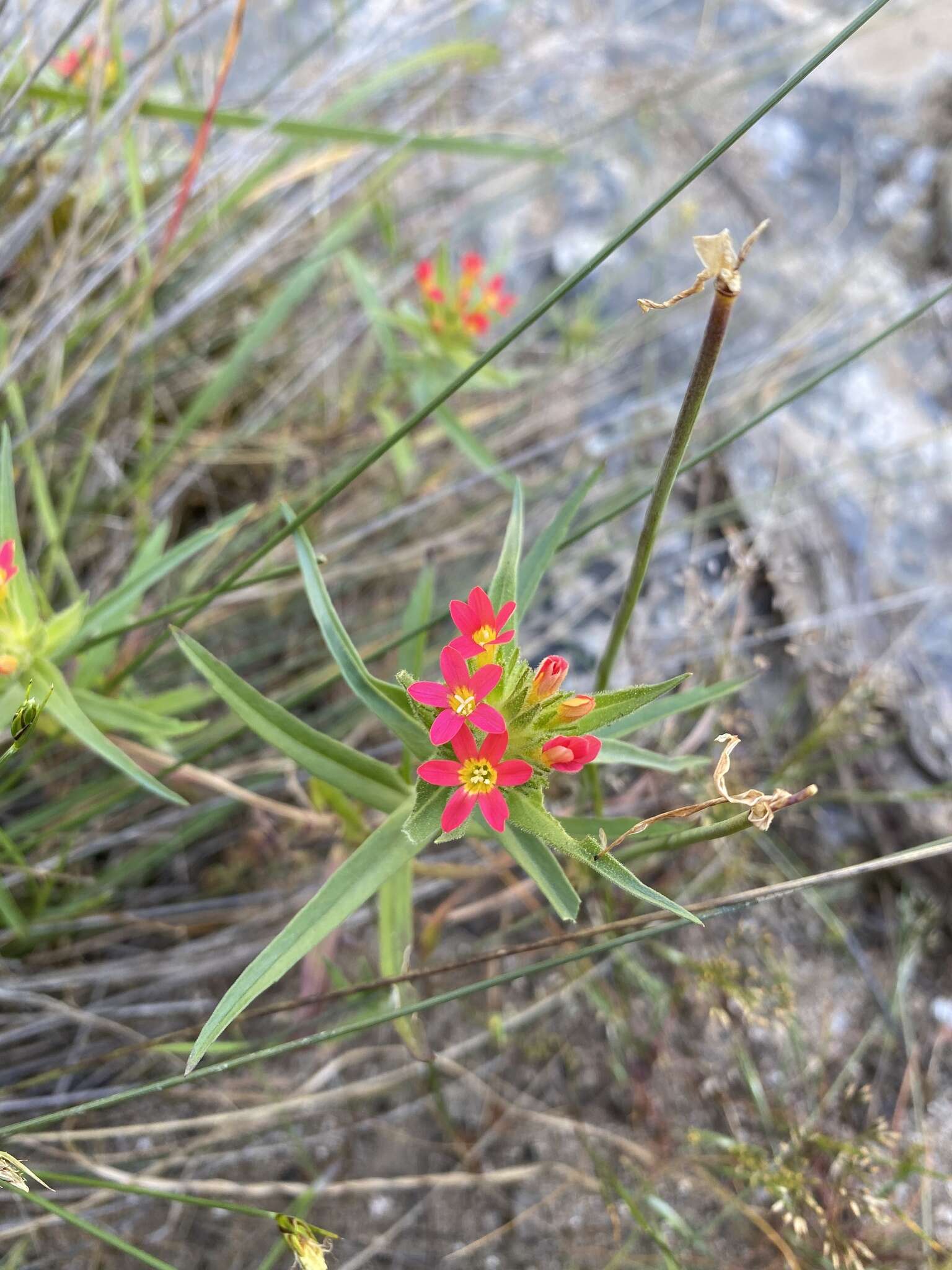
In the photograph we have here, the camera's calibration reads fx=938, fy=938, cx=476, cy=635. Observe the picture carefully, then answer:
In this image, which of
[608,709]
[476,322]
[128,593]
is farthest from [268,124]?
[608,709]

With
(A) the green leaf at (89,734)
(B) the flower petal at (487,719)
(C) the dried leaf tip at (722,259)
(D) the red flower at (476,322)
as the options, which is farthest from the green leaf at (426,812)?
(D) the red flower at (476,322)

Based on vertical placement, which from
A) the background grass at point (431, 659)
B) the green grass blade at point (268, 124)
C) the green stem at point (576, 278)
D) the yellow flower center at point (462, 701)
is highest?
the green grass blade at point (268, 124)

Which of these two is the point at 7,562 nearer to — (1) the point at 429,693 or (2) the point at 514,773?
(1) the point at 429,693

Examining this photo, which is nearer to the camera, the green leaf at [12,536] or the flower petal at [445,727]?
the flower petal at [445,727]

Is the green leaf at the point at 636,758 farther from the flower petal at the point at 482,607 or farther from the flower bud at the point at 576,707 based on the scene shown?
the flower petal at the point at 482,607

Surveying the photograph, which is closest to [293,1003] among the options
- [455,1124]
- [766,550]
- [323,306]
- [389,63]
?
[455,1124]

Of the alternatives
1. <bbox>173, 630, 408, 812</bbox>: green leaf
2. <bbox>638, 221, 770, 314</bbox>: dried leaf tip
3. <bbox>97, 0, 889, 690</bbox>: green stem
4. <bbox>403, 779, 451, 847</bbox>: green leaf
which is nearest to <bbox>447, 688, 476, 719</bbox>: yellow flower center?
<bbox>403, 779, 451, 847</bbox>: green leaf

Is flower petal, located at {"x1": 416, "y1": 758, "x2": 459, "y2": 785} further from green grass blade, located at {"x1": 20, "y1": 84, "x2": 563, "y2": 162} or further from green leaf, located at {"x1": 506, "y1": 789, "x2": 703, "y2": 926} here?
green grass blade, located at {"x1": 20, "y1": 84, "x2": 563, "y2": 162}
